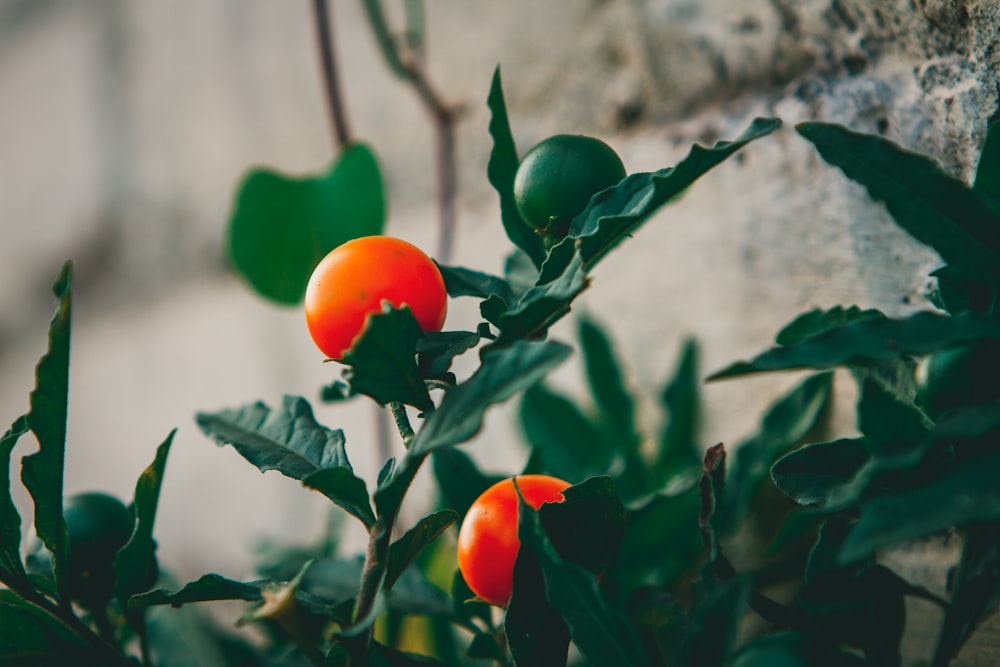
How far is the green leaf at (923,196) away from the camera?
30 cm

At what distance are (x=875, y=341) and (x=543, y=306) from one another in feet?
0.40

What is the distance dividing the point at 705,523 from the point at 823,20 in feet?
1.36

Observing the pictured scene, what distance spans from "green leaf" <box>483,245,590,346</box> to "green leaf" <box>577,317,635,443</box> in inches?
14.4

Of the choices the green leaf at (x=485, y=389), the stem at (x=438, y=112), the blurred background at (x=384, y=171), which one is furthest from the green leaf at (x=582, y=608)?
the stem at (x=438, y=112)

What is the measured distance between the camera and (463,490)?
0.48m

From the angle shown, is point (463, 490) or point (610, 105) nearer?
point (463, 490)

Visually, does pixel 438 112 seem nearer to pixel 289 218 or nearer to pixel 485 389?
pixel 289 218

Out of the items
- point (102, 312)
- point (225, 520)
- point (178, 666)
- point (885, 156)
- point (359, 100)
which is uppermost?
point (359, 100)

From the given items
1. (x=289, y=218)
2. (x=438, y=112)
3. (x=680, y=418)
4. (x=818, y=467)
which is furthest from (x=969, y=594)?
(x=438, y=112)

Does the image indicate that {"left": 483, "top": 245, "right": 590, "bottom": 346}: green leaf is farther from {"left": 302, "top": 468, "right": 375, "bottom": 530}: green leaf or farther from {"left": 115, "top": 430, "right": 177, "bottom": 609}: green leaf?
{"left": 115, "top": 430, "right": 177, "bottom": 609}: green leaf

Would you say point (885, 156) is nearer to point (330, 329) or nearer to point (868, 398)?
point (868, 398)

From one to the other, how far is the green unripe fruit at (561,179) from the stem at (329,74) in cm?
56

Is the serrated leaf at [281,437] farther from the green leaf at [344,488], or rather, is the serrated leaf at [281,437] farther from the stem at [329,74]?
the stem at [329,74]

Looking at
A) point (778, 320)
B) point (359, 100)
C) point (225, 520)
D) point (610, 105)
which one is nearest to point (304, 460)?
point (778, 320)
